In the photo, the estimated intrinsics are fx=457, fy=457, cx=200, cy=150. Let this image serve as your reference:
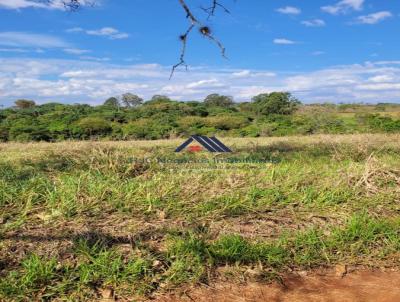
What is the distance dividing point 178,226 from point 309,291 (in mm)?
1036

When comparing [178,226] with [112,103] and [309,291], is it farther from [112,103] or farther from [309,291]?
[112,103]

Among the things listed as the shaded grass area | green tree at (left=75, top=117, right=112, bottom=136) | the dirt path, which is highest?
green tree at (left=75, top=117, right=112, bottom=136)

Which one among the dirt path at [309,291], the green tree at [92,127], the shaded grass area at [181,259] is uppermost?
the green tree at [92,127]

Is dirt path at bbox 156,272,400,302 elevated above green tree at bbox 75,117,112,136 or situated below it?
below

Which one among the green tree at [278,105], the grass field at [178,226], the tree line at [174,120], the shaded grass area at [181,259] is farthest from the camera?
the green tree at [278,105]

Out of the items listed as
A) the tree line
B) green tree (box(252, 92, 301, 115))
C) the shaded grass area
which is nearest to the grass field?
the shaded grass area

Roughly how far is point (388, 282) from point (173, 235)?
55.0 inches

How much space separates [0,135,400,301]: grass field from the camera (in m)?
2.63

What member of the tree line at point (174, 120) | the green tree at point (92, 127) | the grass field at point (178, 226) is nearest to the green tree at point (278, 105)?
the tree line at point (174, 120)

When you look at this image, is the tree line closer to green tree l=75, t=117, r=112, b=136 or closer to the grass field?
green tree l=75, t=117, r=112, b=136

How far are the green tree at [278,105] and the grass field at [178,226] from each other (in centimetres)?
1276

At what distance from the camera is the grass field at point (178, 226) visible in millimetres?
2631

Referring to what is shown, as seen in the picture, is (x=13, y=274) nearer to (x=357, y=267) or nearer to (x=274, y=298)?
(x=274, y=298)

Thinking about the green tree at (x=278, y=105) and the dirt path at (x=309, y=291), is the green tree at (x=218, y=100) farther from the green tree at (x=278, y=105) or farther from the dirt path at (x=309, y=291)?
the dirt path at (x=309, y=291)
